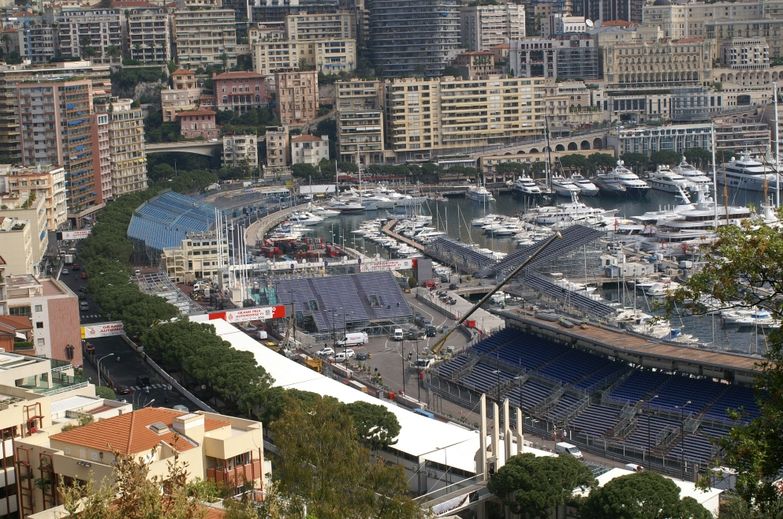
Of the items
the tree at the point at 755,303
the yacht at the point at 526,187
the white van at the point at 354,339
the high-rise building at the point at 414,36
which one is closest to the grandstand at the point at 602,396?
the white van at the point at 354,339

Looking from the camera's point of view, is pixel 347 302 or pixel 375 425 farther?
pixel 347 302

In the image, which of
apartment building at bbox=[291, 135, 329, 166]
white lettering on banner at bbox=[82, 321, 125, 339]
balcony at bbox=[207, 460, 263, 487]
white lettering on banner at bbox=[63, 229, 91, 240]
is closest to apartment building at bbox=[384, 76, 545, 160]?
apartment building at bbox=[291, 135, 329, 166]

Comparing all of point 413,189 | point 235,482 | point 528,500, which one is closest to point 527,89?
point 413,189

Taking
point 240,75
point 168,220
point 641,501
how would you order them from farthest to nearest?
point 240,75, point 168,220, point 641,501

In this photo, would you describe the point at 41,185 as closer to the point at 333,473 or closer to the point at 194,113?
the point at 194,113

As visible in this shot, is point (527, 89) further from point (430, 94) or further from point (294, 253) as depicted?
point (294, 253)

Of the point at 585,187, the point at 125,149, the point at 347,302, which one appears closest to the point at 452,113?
the point at 585,187
